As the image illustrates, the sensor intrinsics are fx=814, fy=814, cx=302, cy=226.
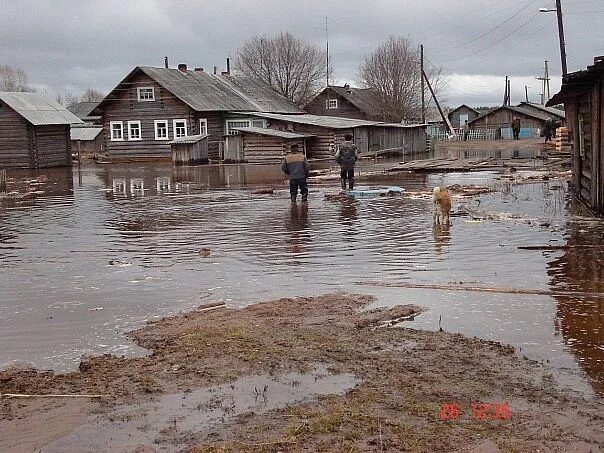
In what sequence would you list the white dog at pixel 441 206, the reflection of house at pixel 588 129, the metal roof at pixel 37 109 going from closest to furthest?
the reflection of house at pixel 588 129, the white dog at pixel 441 206, the metal roof at pixel 37 109

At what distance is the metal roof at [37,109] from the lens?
42.0 meters

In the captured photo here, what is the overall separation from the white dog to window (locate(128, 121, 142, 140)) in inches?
1582

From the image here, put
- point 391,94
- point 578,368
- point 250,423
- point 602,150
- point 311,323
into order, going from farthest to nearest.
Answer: point 391,94, point 602,150, point 311,323, point 578,368, point 250,423

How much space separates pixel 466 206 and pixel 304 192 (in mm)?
4001

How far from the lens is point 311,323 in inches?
298

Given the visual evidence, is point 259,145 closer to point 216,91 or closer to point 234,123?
point 234,123

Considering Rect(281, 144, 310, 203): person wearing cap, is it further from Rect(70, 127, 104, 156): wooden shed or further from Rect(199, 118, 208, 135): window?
Rect(70, 127, 104, 156): wooden shed

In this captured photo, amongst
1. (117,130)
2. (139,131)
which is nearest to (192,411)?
(139,131)

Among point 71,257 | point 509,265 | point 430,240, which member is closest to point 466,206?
point 430,240

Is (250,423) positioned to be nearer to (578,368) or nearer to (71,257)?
(578,368)

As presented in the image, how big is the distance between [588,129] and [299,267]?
372 inches

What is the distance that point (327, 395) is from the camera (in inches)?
217
